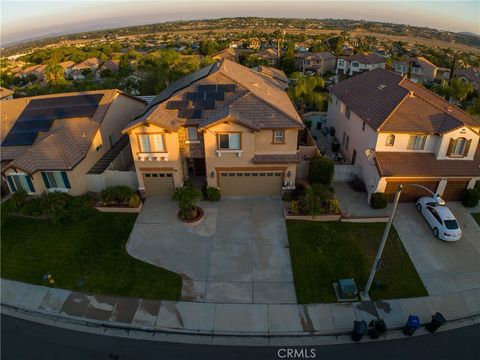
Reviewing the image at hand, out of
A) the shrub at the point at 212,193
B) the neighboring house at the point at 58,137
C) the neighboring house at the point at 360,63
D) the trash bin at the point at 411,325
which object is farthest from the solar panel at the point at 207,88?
the neighboring house at the point at 360,63

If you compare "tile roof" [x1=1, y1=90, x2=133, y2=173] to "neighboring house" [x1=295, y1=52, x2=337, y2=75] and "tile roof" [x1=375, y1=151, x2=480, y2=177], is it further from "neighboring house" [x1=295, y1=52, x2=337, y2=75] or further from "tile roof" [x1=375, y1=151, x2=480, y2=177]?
"neighboring house" [x1=295, y1=52, x2=337, y2=75]

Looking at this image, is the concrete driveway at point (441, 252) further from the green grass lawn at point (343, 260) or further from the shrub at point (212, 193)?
the shrub at point (212, 193)

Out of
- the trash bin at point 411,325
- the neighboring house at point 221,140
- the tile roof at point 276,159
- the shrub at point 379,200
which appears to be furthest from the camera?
the tile roof at point 276,159

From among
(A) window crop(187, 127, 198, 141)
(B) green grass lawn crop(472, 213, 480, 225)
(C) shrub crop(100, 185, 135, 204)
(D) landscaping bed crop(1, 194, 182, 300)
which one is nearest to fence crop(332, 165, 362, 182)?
(B) green grass lawn crop(472, 213, 480, 225)

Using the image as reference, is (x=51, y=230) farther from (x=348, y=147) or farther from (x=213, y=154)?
(x=348, y=147)

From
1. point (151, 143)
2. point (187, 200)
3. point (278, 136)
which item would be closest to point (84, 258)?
point (187, 200)

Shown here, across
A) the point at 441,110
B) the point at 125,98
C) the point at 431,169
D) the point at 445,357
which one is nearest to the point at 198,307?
the point at 445,357

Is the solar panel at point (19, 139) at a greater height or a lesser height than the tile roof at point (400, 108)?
lesser
